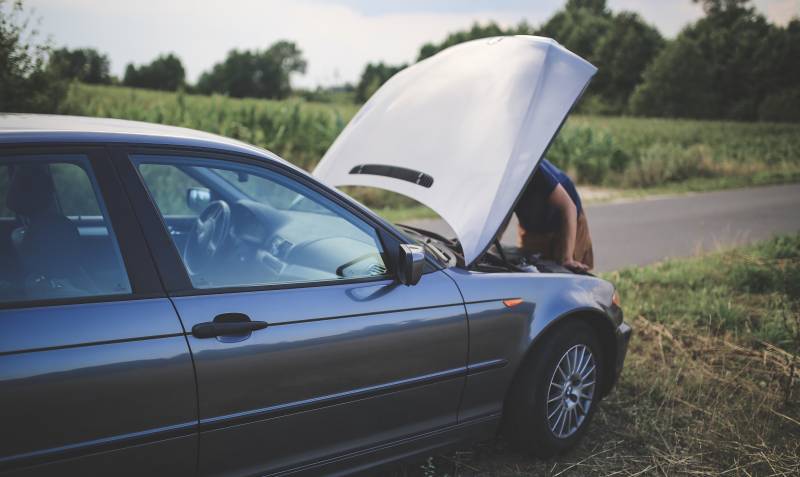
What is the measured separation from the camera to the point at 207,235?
9.22 ft

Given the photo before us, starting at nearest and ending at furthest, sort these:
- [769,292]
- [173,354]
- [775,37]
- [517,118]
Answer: [173,354] → [517,118] → [769,292] → [775,37]

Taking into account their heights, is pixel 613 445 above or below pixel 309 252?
below

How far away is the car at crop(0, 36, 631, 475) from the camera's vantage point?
1948 millimetres

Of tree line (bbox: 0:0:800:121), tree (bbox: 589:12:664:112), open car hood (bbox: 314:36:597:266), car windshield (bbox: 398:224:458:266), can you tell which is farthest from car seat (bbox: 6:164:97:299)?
tree (bbox: 589:12:664:112)

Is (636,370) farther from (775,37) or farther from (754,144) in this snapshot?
(775,37)

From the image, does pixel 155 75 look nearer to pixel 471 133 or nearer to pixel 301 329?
pixel 471 133

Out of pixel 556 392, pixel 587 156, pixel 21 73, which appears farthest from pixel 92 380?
pixel 587 156

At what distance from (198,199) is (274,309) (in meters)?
1.29

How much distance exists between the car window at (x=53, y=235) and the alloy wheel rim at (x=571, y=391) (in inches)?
83.7

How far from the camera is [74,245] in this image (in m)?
2.12

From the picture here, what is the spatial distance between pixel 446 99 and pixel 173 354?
246 centimetres

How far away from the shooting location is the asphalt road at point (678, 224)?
323 inches

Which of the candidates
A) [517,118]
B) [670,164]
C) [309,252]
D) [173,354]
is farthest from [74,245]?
[670,164]

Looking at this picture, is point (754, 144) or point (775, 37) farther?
point (775, 37)
